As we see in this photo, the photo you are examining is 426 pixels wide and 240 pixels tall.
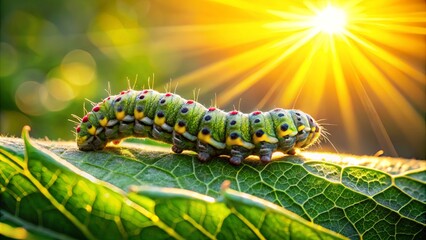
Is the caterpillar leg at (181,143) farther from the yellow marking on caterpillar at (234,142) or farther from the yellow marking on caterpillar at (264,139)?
the yellow marking on caterpillar at (264,139)

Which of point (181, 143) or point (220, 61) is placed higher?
point (220, 61)

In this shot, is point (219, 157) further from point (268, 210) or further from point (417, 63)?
point (417, 63)

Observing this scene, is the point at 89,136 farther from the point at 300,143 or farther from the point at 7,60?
the point at 7,60

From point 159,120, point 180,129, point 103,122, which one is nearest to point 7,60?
point 103,122

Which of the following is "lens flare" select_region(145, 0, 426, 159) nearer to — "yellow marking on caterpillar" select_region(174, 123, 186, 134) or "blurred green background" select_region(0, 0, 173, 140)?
"blurred green background" select_region(0, 0, 173, 140)


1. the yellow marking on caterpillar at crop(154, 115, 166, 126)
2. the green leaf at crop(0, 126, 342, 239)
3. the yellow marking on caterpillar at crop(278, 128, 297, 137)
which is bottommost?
the green leaf at crop(0, 126, 342, 239)

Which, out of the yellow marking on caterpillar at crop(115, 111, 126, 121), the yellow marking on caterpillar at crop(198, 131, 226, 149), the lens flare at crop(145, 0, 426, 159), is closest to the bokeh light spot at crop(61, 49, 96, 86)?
the lens flare at crop(145, 0, 426, 159)
